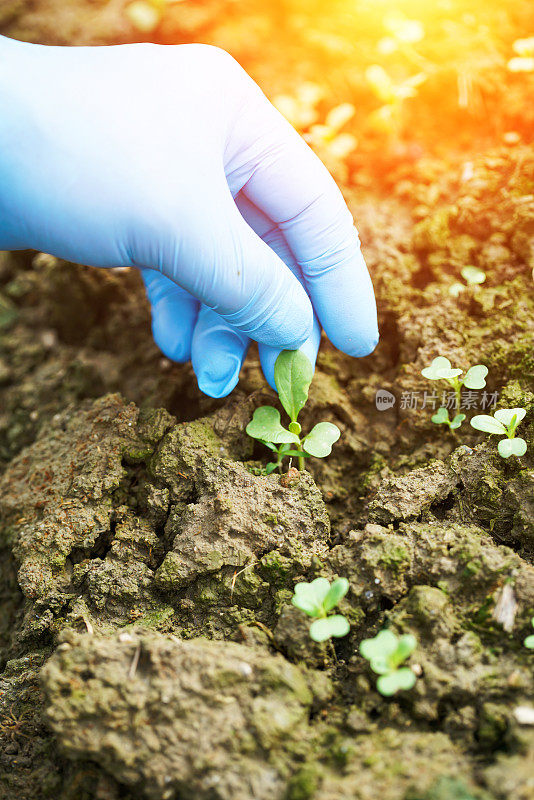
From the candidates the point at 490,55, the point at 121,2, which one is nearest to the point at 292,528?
the point at 490,55

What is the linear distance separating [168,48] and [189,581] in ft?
5.28

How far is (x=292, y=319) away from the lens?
1.85 meters

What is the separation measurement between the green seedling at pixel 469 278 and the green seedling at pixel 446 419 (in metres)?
0.51

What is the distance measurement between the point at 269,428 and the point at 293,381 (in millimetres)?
176

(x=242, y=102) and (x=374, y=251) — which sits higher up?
(x=242, y=102)

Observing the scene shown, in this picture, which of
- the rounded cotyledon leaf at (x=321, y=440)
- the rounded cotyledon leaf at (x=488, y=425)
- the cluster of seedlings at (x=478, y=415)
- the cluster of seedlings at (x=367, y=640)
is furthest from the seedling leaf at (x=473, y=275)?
the cluster of seedlings at (x=367, y=640)

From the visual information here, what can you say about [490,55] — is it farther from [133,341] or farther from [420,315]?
[133,341]

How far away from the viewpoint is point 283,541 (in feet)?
5.51

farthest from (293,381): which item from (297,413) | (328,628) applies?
(328,628)

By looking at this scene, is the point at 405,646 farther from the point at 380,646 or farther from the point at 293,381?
the point at 293,381

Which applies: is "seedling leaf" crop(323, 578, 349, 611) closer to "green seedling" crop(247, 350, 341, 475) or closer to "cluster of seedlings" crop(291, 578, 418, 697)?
"cluster of seedlings" crop(291, 578, 418, 697)

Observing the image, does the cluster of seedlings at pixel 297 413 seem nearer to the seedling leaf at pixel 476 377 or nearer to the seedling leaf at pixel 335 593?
the seedling leaf at pixel 476 377

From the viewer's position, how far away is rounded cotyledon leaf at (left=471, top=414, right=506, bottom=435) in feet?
5.56

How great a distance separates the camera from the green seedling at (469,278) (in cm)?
213
